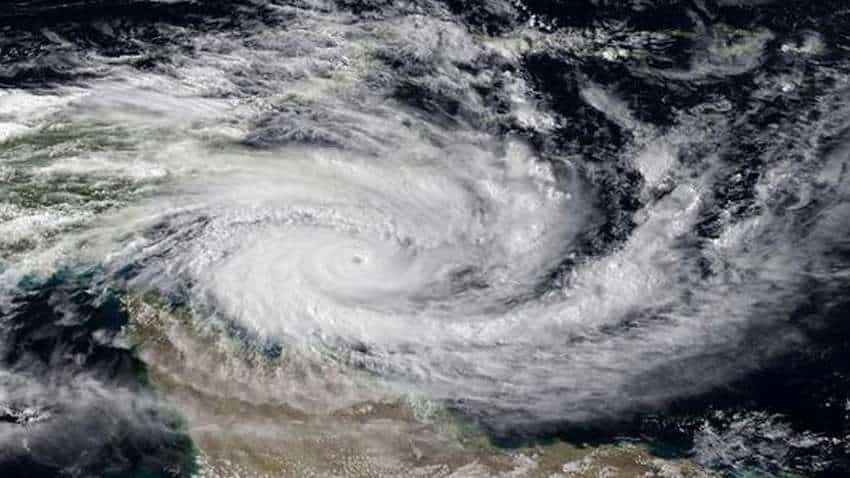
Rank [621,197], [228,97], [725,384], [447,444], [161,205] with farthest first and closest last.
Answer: [228,97] < [621,197] < [161,205] < [725,384] < [447,444]

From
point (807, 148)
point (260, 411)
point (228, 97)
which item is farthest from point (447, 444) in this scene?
point (807, 148)

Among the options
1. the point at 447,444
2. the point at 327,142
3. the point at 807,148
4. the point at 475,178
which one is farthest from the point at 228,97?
the point at 807,148

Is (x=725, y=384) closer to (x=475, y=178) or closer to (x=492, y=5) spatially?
(x=475, y=178)

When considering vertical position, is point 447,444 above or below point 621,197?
below

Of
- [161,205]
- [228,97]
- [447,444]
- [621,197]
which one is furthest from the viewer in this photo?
[228,97]

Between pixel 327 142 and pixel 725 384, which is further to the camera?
pixel 327 142

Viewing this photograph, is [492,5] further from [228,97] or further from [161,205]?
[161,205]

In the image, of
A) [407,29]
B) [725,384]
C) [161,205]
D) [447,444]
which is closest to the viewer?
[447,444]

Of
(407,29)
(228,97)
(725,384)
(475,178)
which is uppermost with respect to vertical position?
(407,29)

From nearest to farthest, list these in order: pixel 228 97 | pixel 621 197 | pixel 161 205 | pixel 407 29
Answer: pixel 161 205 < pixel 621 197 < pixel 228 97 < pixel 407 29
